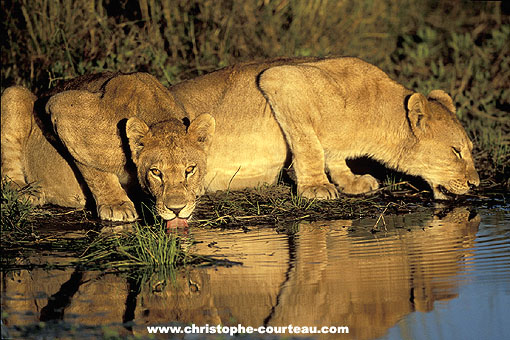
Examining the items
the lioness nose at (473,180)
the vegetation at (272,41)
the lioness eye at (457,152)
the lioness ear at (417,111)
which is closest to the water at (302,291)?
the lioness nose at (473,180)

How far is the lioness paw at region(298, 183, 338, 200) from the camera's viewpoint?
8.09 metres

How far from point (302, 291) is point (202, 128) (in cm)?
239

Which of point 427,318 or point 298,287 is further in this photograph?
point 298,287

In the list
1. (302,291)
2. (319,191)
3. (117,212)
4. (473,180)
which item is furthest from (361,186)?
(302,291)

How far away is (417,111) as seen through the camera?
8.49 meters

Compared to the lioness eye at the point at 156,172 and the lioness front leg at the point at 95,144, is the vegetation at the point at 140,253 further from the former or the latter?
the lioness front leg at the point at 95,144

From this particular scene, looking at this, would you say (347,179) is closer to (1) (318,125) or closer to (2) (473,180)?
(1) (318,125)

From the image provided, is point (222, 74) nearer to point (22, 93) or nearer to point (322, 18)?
point (22, 93)

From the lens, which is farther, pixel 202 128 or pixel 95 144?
pixel 95 144

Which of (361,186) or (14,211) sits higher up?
(14,211)

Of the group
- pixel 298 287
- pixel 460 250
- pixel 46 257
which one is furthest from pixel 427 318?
pixel 46 257

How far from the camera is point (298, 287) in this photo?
504 centimetres

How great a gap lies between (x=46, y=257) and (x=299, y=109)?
10.9ft

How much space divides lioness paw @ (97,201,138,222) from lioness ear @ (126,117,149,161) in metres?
0.63
